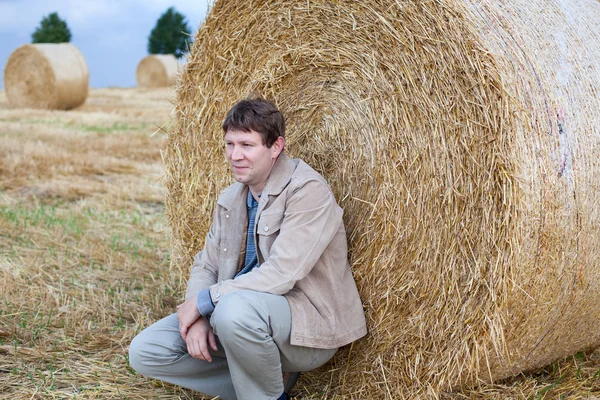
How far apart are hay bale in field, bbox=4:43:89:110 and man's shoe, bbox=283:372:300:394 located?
12808 millimetres

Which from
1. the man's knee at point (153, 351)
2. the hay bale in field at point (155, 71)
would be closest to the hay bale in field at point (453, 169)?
the man's knee at point (153, 351)

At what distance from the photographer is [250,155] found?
312cm

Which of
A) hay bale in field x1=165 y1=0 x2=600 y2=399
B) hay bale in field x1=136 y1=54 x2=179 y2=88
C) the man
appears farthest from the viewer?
hay bale in field x1=136 y1=54 x2=179 y2=88

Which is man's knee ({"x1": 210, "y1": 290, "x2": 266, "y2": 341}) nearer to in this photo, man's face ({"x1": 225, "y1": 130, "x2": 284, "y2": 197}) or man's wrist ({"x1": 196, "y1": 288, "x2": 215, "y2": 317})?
man's wrist ({"x1": 196, "y1": 288, "x2": 215, "y2": 317})

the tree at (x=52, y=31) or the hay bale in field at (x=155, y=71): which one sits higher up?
the tree at (x=52, y=31)

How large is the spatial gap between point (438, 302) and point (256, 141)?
1.05 m

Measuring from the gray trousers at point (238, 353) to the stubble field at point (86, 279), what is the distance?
234 millimetres

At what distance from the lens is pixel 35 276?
15.6 ft

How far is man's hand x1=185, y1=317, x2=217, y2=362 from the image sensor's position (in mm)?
3039

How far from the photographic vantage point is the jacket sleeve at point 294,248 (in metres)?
2.97

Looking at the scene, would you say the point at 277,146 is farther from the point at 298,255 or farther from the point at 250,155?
the point at 298,255

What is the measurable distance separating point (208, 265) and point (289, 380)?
67cm

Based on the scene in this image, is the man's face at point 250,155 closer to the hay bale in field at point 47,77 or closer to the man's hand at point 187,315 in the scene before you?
the man's hand at point 187,315

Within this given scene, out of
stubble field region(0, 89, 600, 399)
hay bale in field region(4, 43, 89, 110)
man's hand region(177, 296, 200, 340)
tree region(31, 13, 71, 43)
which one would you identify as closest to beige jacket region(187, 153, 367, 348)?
man's hand region(177, 296, 200, 340)
